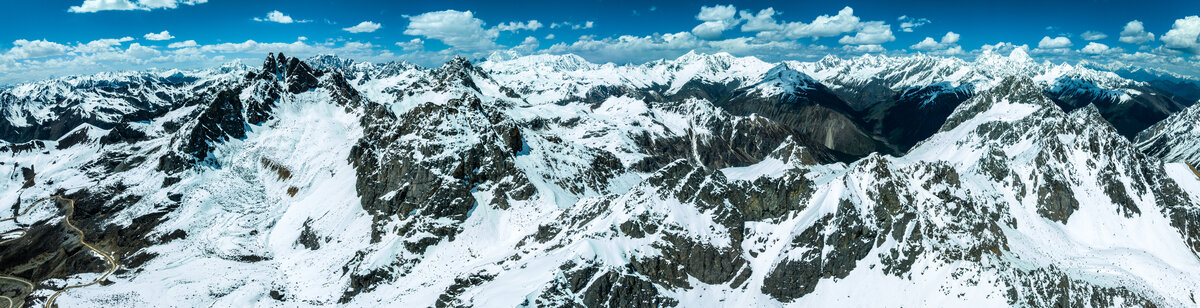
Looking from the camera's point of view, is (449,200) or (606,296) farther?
(449,200)

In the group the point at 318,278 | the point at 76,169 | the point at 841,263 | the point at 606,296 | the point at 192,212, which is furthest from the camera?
the point at 76,169

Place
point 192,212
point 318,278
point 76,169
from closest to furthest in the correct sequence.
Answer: point 318,278 < point 192,212 < point 76,169

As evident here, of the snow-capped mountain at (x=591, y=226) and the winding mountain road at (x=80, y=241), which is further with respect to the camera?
the winding mountain road at (x=80, y=241)

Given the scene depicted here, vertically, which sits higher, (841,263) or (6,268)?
(841,263)

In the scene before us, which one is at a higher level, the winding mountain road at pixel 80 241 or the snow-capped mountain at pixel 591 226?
the snow-capped mountain at pixel 591 226

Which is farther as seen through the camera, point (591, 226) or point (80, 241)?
point (80, 241)

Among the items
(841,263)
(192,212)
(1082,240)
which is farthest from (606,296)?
(192,212)

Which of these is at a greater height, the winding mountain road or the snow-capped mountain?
the snow-capped mountain

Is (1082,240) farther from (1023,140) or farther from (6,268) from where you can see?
(6,268)

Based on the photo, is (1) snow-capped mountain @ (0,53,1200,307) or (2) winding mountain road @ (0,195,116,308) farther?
(2) winding mountain road @ (0,195,116,308)

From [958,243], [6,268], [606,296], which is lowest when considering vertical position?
[6,268]

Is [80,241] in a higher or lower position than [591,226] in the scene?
lower
